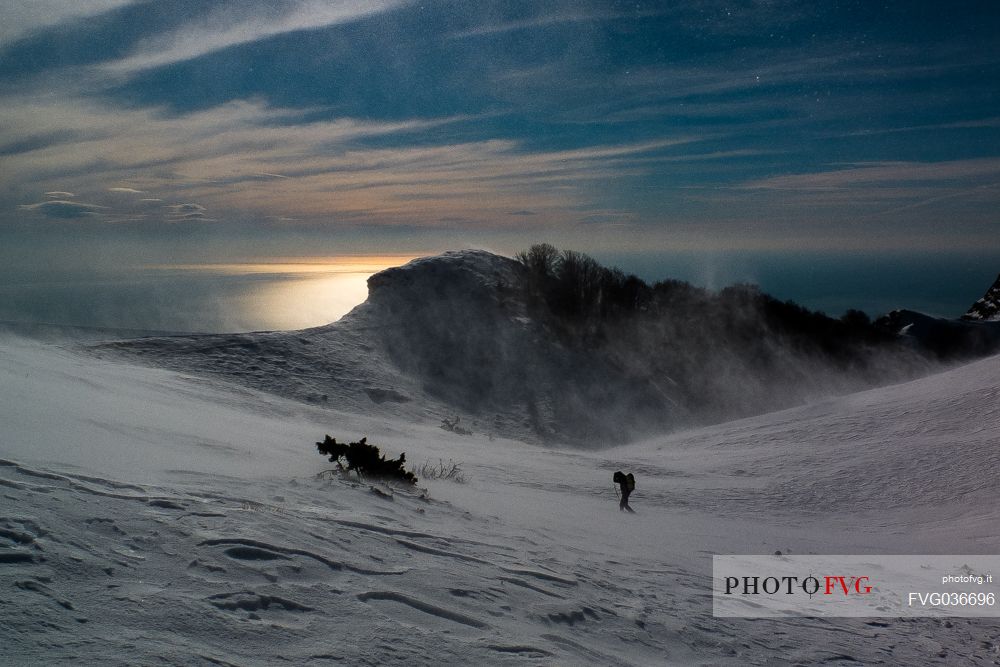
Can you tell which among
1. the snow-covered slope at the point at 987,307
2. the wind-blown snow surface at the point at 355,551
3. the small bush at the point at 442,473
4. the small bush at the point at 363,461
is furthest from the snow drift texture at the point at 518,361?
the snow-covered slope at the point at 987,307

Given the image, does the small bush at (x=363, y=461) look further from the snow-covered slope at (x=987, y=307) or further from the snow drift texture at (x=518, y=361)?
the snow-covered slope at (x=987, y=307)

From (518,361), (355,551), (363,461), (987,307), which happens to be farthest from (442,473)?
(987,307)

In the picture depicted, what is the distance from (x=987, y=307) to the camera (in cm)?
4975

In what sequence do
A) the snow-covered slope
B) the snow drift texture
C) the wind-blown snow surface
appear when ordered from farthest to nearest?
1. the snow-covered slope
2. the snow drift texture
3. the wind-blown snow surface

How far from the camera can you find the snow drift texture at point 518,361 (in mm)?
Answer: 21875

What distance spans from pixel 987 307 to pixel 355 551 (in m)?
58.1

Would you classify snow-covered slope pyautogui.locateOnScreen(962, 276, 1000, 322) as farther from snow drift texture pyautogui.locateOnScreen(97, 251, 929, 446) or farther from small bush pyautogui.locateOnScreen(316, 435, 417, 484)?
small bush pyautogui.locateOnScreen(316, 435, 417, 484)

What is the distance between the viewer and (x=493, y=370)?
25.9 metres

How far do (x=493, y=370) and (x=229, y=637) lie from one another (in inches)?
893

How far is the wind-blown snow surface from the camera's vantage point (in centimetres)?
336

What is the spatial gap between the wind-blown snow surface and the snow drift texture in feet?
32.8

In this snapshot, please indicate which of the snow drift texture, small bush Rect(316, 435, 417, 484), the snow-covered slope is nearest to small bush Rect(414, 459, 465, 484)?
small bush Rect(316, 435, 417, 484)

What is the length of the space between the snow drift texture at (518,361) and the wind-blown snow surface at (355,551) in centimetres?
998

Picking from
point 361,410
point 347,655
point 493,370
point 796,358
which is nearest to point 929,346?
point 796,358
